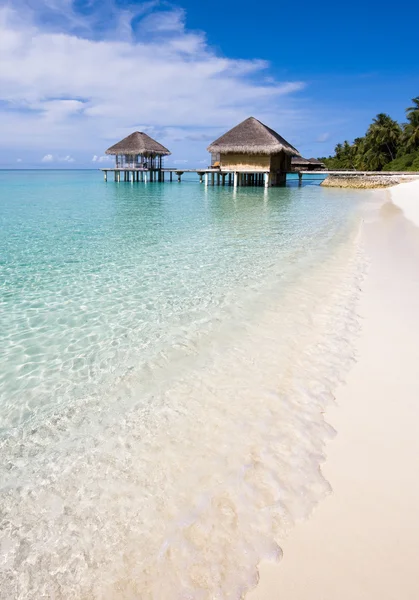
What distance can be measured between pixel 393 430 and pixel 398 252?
226 inches

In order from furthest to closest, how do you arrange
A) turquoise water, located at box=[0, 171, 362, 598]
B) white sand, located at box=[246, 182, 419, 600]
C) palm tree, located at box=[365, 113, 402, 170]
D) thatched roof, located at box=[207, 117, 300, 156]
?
1. palm tree, located at box=[365, 113, 402, 170]
2. thatched roof, located at box=[207, 117, 300, 156]
3. turquoise water, located at box=[0, 171, 362, 598]
4. white sand, located at box=[246, 182, 419, 600]

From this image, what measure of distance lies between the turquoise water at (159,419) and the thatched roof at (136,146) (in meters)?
29.7

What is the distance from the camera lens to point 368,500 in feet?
6.22

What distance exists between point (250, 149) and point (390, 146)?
22.5m

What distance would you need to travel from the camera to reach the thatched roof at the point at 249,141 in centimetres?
2494

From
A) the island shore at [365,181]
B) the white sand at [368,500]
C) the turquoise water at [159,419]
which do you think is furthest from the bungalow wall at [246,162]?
the white sand at [368,500]

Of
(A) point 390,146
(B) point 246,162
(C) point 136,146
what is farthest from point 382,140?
(C) point 136,146

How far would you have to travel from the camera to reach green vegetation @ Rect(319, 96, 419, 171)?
3550 cm

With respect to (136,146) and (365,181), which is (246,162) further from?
(136,146)

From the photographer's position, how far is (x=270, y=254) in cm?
740

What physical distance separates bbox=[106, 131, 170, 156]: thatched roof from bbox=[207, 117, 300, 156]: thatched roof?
28.5ft

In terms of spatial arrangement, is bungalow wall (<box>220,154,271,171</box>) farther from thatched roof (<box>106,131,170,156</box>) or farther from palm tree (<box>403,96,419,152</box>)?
palm tree (<box>403,96,419,152</box>)

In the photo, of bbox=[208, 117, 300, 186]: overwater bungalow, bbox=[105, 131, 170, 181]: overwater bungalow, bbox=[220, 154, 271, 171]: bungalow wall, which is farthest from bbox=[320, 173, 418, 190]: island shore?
bbox=[105, 131, 170, 181]: overwater bungalow

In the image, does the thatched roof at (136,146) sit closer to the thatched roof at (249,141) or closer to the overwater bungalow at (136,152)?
the overwater bungalow at (136,152)
